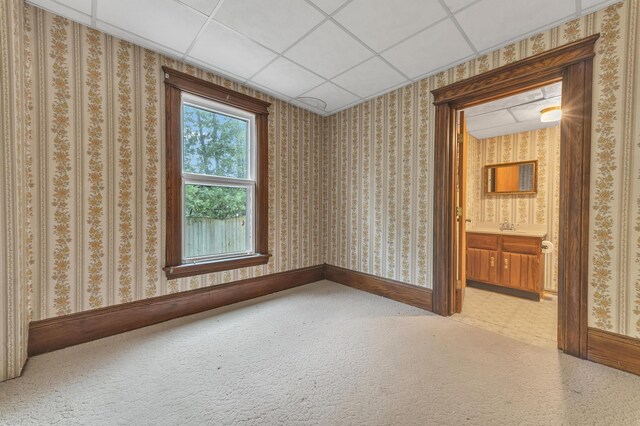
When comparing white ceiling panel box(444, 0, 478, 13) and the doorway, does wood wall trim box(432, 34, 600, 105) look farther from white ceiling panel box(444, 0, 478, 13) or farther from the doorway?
white ceiling panel box(444, 0, 478, 13)

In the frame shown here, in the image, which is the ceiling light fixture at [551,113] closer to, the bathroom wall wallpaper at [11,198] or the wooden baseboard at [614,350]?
the wooden baseboard at [614,350]

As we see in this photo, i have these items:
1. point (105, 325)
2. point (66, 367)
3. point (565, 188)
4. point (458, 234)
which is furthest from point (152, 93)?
point (565, 188)

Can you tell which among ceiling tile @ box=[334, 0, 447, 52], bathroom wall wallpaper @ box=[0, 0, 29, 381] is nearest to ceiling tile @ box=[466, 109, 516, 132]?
ceiling tile @ box=[334, 0, 447, 52]

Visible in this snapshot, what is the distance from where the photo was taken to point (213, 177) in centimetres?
265

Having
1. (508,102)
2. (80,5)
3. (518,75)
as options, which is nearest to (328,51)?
(518,75)

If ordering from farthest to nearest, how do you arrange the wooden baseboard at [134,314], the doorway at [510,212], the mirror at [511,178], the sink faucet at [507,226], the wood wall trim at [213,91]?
the sink faucet at [507,226]
the mirror at [511,178]
the doorway at [510,212]
the wood wall trim at [213,91]
the wooden baseboard at [134,314]

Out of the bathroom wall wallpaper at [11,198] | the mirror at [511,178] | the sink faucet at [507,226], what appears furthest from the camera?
the sink faucet at [507,226]

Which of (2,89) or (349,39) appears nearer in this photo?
(2,89)

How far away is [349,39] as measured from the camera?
80.4 inches

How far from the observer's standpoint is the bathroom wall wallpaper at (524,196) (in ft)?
11.4

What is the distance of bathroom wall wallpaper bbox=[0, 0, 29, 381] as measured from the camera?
144 centimetres

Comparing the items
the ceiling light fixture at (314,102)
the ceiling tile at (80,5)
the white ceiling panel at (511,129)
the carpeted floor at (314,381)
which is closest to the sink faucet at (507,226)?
the white ceiling panel at (511,129)

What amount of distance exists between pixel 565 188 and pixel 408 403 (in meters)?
1.85

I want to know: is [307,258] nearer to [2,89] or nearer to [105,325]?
[105,325]
